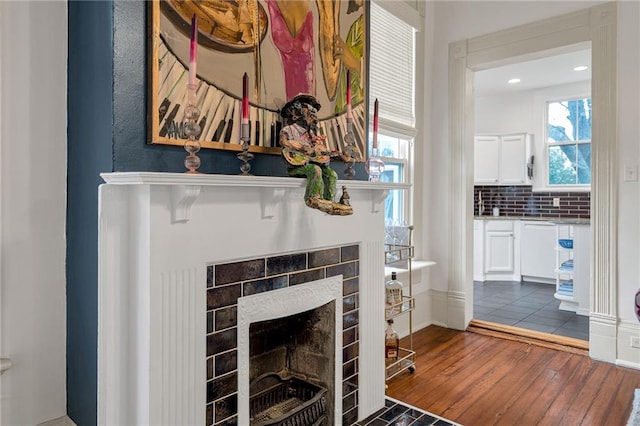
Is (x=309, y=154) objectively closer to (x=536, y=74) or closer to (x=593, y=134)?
(x=593, y=134)

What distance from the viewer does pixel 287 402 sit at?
2.22 meters

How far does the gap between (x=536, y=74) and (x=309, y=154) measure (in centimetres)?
510

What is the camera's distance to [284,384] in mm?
2271

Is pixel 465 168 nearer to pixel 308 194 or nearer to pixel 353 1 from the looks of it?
pixel 353 1

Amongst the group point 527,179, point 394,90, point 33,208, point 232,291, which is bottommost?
point 232,291

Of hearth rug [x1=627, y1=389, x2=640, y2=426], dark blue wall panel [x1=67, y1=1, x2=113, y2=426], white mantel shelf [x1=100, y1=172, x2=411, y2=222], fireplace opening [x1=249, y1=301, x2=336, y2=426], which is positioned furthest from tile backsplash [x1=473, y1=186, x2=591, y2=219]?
dark blue wall panel [x1=67, y1=1, x2=113, y2=426]

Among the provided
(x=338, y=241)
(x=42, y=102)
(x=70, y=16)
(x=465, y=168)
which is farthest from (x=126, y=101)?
(x=465, y=168)

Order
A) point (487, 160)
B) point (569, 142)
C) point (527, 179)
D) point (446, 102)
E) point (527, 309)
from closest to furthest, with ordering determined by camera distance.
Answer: point (446, 102)
point (527, 309)
point (569, 142)
point (527, 179)
point (487, 160)

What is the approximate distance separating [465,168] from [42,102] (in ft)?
10.8

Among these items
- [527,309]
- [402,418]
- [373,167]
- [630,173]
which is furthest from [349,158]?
[527,309]

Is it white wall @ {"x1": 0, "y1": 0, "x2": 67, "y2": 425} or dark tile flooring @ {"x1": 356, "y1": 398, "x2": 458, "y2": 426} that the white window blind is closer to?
dark tile flooring @ {"x1": 356, "y1": 398, "x2": 458, "y2": 426}

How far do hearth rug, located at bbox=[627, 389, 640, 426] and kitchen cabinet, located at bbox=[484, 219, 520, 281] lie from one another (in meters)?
3.78

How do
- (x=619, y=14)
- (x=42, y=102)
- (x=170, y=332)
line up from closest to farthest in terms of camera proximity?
(x=170, y=332) → (x=42, y=102) → (x=619, y=14)

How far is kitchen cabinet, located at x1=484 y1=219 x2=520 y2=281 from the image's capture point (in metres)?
6.33
